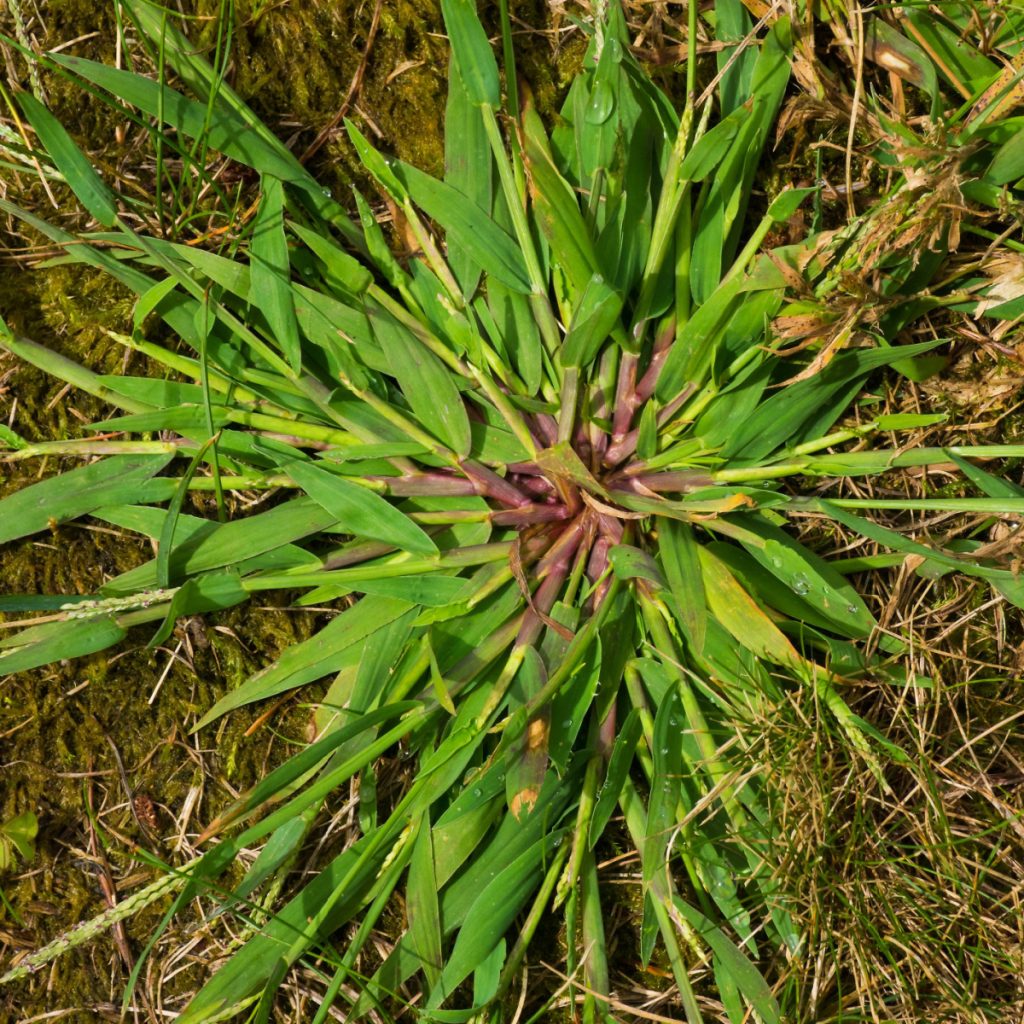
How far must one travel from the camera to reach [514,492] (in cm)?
154

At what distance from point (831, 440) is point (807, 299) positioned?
0.83 ft

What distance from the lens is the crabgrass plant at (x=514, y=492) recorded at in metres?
1.40

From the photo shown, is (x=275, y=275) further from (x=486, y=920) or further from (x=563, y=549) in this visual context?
(x=486, y=920)

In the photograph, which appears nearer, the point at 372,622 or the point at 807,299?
the point at 807,299

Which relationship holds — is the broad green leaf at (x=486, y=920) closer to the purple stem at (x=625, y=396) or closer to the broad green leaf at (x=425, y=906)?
the broad green leaf at (x=425, y=906)

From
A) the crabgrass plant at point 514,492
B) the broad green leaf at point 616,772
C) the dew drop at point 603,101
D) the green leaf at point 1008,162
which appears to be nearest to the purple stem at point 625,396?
the crabgrass plant at point 514,492

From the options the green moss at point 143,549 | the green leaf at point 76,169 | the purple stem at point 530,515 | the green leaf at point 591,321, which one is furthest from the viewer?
the green moss at point 143,549

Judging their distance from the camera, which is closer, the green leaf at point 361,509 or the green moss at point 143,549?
the green leaf at point 361,509

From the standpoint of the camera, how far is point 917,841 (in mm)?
1478

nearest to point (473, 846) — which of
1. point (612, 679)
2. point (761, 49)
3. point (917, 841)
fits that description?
point (612, 679)

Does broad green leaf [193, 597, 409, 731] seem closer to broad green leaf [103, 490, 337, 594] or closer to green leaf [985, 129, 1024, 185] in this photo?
broad green leaf [103, 490, 337, 594]

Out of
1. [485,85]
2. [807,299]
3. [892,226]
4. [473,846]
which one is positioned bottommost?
[473,846]

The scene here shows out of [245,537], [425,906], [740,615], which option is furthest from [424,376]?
[425,906]

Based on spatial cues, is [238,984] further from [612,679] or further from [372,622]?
[612,679]
